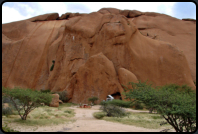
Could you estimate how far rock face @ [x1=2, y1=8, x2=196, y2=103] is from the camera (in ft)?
84.5

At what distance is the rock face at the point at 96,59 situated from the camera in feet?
84.5

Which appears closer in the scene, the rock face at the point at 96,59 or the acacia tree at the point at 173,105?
the acacia tree at the point at 173,105

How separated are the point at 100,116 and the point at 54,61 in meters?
23.5

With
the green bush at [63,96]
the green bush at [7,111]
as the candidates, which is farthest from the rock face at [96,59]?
the green bush at [7,111]

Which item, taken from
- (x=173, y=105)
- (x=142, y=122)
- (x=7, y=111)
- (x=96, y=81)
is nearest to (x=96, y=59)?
(x=96, y=81)

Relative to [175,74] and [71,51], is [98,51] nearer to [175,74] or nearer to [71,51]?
[71,51]

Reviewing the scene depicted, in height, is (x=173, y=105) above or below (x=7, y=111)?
above

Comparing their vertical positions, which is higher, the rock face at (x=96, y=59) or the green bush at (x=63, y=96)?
the rock face at (x=96, y=59)

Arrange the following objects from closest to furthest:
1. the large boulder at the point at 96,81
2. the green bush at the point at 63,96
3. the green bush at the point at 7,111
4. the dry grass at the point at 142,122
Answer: the dry grass at the point at 142,122
the green bush at the point at 7,111
the large boulder at the point at 96,81
the green bush at the point at 63,96

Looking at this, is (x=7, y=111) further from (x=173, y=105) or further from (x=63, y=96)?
(x=63, y=96)

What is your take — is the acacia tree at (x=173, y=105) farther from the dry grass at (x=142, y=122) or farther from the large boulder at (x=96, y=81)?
the large boulder at (x=96, y=81)

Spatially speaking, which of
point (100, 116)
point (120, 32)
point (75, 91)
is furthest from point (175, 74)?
point (100, 116)

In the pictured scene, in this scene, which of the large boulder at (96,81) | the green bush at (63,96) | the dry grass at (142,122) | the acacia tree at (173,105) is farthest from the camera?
the green bush at (63,96)

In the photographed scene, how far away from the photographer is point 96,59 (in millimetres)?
26016
